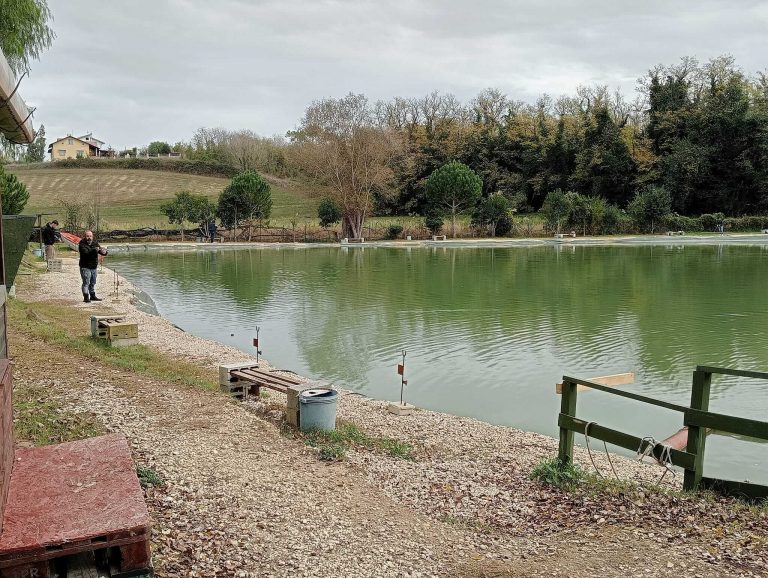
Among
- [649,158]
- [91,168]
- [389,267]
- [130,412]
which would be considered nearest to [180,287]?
[389,267]

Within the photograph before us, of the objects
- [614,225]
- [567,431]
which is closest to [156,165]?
[614,225]

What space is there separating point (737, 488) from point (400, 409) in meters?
4.79

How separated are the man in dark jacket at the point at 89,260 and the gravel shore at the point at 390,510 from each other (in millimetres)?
8693

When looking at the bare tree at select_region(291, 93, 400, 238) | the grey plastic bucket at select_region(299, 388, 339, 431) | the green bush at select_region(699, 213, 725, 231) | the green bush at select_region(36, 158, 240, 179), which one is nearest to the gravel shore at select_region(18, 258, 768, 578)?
the grey plastic bucket at select_region(299, 388, 339, 431)

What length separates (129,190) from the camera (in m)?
78.9

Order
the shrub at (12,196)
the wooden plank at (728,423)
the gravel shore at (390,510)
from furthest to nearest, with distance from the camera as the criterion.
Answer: the shrub at (12,196), the wooden plank at (728,423), the gravel shore at (390,510)

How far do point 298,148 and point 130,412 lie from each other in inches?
1941

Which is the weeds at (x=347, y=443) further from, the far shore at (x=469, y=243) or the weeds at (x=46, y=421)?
the far shore at (x=469, y=243)

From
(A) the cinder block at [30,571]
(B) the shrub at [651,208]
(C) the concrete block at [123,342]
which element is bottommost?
(C) the concrete block at [123,342]

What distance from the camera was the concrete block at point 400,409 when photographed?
9.46 meters

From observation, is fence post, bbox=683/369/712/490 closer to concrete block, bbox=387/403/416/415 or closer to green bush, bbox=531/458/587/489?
green bush, bbox=531/458/587/489

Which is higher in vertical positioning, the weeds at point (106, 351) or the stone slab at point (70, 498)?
the stone slab at point (70, 498)

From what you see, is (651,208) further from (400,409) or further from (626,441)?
(626,441)

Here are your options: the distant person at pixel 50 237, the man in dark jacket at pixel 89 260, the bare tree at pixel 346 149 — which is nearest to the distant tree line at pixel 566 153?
the bare tree at pixel 346 149
